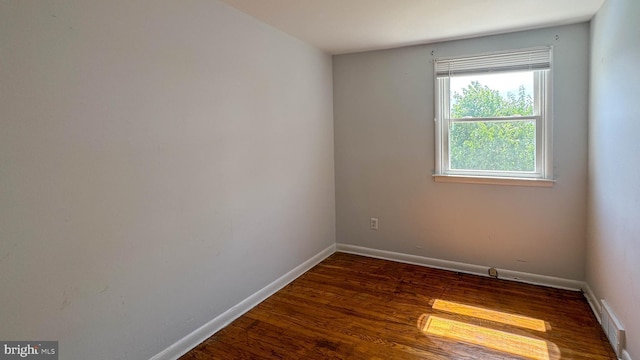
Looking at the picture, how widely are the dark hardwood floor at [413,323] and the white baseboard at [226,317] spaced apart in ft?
0.15

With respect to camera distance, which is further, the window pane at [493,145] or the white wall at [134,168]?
the window pane at [493,145]

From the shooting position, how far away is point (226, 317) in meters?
2.59

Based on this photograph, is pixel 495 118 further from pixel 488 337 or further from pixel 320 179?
pixel 488 337

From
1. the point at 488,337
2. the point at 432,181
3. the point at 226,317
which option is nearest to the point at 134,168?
the point at 226,317

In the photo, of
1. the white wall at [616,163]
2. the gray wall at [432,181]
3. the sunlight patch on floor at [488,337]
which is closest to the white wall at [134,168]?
the gray wall at [432,181]

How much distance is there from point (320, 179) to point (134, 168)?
7.13 feet

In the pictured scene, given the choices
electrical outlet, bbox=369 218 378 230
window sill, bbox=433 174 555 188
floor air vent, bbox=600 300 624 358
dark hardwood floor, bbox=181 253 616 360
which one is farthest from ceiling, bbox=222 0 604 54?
dark hardwood floor, bbox=181 253 616 360

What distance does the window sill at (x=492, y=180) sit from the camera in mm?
3112

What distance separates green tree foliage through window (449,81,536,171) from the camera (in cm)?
320

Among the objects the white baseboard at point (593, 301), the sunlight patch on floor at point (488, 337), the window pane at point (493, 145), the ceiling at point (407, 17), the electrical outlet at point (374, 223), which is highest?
the ceiling at point (407, 17)

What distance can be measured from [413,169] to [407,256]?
0.92 m

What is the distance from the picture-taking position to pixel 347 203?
161 inches

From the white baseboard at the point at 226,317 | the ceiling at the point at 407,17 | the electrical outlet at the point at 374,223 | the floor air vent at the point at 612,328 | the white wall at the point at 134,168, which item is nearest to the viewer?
the white wall at the point at 134,168

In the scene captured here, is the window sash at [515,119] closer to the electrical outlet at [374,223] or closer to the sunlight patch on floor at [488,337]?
the electrical outlet at [374,223]
